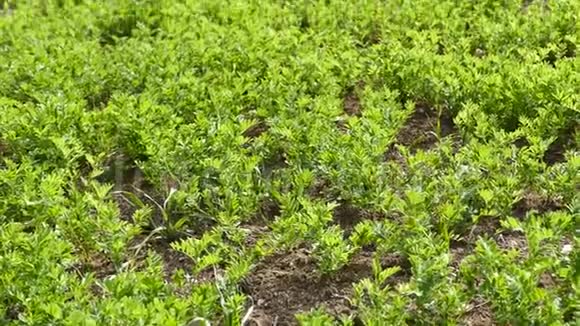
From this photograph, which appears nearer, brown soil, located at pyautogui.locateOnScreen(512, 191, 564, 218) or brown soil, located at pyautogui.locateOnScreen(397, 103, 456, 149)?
brown soil, located at pyautogui.locateOnScreen(512, 191, 564, 218)

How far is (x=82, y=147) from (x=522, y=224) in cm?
231

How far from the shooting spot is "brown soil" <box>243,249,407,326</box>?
11.2 feet

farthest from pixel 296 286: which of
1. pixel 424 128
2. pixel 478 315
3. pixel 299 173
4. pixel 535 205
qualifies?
pixel 424 128

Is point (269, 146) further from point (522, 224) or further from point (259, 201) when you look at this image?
point (522, 224)

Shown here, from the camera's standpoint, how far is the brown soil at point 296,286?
3406mm

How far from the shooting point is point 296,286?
11.6 ft

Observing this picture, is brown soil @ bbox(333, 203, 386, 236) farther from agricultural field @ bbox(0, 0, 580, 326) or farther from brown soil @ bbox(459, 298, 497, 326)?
brown soil @ bbox(459, 298, 497, 326)

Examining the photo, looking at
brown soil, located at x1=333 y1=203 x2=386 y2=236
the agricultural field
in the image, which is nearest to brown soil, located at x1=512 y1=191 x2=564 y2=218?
the agricultural field

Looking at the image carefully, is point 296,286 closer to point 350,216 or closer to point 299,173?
point 350,216

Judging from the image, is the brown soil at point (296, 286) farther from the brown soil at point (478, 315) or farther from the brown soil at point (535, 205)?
the brown soil at point (535, 205)

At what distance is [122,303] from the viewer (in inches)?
118

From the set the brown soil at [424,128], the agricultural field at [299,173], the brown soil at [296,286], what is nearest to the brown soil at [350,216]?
the agricultural field at [299,173]

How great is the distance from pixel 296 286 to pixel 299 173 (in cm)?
65

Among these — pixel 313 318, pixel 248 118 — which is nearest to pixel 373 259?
pixel 313 318
